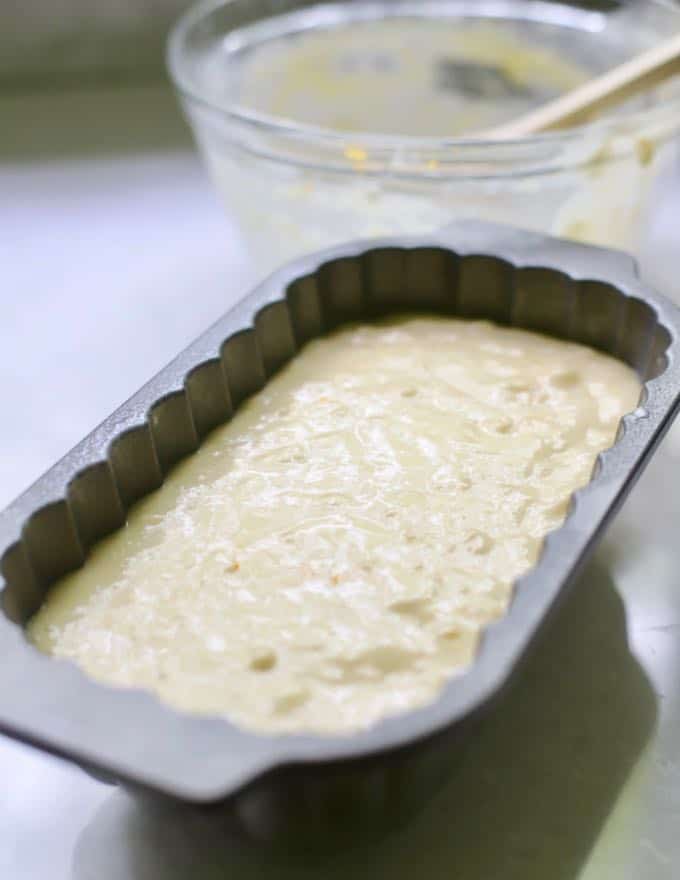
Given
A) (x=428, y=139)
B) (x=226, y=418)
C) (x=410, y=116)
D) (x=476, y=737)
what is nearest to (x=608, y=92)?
(x=428, y=139)

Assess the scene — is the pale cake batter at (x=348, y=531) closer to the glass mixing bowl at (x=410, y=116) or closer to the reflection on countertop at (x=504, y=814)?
the reflection on countertop at (x=504, y=814)

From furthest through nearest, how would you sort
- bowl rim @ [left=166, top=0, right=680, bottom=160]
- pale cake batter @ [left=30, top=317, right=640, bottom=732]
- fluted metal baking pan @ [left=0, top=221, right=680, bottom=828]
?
bowl rim @ [left=166, top=0, right=680, bottom=160]
pale cake batter @ [left=30, top=317, right=640, bottom=732]
fluted metal baking pan @ [left=0, top=221, right=680, bottom=828]

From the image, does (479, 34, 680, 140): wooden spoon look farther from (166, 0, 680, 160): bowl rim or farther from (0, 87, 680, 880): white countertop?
(0, 87, 680, 880): white countertop

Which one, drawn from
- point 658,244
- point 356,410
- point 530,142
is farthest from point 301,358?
point 658,244

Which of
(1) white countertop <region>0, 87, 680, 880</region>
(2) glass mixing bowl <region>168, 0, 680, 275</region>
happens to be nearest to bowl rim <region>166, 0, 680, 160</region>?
(2) glass mixing bowl <region>168, 0, 680, 275</region>

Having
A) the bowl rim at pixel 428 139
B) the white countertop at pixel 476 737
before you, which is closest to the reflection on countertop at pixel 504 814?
the white countertop at pixel 476 737

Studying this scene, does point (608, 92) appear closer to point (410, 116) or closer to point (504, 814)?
point (410, 116)

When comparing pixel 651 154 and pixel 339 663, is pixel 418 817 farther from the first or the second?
pixel 651 154
